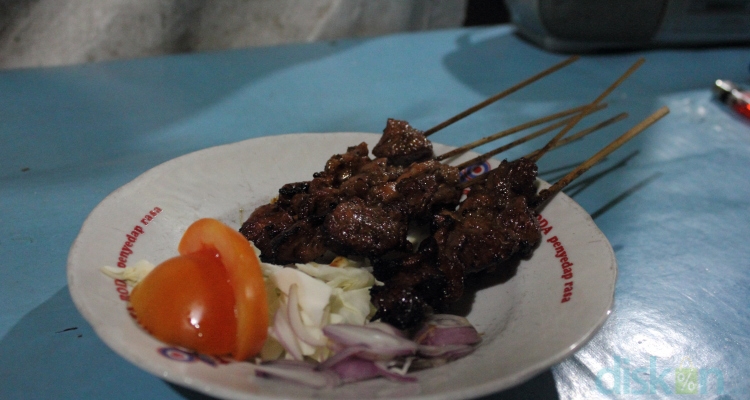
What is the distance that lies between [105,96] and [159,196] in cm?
230

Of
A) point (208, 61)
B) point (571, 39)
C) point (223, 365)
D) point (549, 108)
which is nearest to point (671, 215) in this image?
point (549, 108)

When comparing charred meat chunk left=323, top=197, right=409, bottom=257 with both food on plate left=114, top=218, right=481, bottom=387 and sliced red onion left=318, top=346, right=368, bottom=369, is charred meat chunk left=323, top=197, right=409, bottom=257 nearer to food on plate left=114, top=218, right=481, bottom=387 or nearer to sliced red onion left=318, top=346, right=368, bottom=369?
food on plate left=114, top=218, right=481, bottom=387

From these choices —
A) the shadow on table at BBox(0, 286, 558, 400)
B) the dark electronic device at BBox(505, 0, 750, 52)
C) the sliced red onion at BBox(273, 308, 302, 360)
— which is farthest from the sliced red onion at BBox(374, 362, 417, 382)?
the dark electronic device at BBox(505, 0, 750, 52)

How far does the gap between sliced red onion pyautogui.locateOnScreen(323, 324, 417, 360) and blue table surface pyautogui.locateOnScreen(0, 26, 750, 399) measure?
428 mm

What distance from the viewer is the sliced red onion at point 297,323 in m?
1.71

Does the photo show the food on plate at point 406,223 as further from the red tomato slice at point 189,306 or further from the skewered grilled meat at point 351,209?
the red tomato slice at point 189,306

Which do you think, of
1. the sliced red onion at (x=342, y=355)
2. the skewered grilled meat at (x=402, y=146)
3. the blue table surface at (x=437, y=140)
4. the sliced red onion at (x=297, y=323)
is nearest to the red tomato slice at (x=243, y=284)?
the sliced red onion at (x=297, y=323)

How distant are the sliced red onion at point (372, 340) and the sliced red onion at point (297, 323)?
0.05 meters

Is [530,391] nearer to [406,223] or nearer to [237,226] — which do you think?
[406,223]

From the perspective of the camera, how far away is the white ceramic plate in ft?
4.66

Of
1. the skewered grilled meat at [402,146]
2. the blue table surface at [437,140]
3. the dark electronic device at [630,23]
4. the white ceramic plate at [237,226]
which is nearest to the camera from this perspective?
the white ceramic plate at [237,226]

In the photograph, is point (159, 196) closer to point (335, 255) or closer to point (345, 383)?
point (335, 255)

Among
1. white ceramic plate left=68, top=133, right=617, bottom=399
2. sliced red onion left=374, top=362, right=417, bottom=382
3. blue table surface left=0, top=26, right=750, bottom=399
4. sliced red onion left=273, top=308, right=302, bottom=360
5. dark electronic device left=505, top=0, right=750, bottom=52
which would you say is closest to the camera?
white ceramic plate left=68, top=133, right=617, bottom=399

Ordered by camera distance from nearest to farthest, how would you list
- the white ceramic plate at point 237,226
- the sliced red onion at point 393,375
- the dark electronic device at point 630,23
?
1. the white ceramic plate at point 237,226
2. the sliced red onion at point 393,375
3. the dark electronic device at point 630,23
